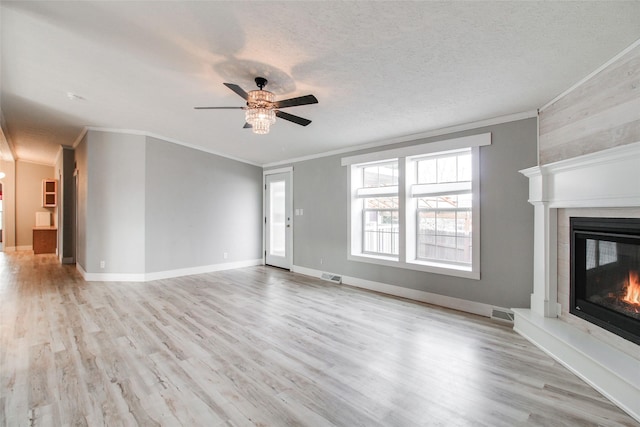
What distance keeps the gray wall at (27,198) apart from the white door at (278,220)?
7779mm

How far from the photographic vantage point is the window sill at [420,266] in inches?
141

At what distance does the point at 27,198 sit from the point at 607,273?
13.2 meters

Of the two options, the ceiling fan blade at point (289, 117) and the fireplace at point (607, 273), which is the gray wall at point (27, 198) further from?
the fireplace at point (607, 273)

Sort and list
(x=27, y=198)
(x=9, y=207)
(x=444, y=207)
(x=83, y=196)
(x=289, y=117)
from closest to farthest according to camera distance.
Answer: (x=289, y=117)
(x=444, y=207)
(x=83, y=196)
(x=9, y=207)
(x=27, y=198)

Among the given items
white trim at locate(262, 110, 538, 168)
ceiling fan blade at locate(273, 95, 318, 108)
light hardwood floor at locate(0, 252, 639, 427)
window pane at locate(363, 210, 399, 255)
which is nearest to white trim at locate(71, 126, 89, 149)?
light hardwood floor at locate(0, 252, 639, 427)

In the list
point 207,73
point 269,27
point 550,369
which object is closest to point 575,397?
point 550,369

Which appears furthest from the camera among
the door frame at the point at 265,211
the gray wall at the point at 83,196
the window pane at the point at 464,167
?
the door frame at the point at 265,211

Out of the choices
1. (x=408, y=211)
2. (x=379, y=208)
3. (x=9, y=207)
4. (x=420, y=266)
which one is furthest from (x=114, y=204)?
(x=9, y=207)

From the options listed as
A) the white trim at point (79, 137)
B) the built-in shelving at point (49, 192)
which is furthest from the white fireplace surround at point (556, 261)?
the built-in shelving at point (49, 192)

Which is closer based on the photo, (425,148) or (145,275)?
(425,148)

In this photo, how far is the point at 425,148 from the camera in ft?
13.0

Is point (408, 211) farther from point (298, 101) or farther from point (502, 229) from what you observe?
point (298, 101)

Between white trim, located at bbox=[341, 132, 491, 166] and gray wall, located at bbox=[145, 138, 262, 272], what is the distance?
2738 mm

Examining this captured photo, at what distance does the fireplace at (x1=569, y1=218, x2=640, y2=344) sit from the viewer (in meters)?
2.10
